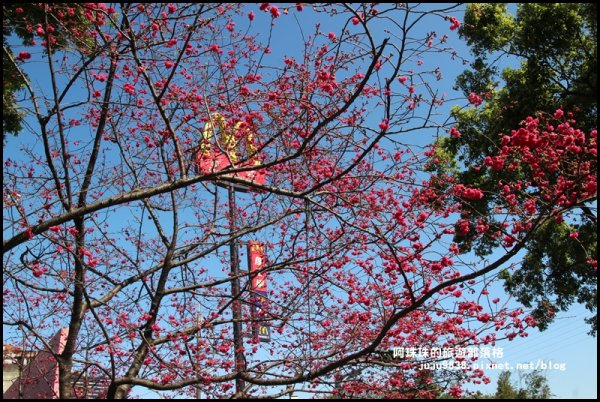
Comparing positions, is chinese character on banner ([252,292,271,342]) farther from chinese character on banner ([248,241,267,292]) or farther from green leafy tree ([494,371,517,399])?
green leafy tree ([494,371,517,399])

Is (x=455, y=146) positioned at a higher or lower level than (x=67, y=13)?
higher

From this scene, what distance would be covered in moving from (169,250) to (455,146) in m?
6.08

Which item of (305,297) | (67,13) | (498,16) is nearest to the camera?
(67,13)

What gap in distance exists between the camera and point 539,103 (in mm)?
9070

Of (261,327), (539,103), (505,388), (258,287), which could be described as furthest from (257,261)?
(505,388)

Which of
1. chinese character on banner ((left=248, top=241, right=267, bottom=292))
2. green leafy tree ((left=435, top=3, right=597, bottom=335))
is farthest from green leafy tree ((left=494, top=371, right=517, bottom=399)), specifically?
chinese character on banner ((left=248, top=241, right=267, bottom=292))

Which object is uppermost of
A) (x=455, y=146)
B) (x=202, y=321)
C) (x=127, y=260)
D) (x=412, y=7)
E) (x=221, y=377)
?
(x=455, y=146)

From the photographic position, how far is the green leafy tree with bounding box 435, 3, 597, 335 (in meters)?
8.79

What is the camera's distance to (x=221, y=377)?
5.43m

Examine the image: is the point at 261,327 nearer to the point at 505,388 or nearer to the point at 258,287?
the point at 258,287

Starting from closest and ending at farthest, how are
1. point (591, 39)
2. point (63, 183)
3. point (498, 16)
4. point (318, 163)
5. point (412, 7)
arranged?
point (412, 7)
point (63, 183)
point (318, 163)
point (591, 39)
point (498, 16)

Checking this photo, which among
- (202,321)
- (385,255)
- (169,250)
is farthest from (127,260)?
(385,255)

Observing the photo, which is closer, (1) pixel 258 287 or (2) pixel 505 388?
(1) pixel 258 287

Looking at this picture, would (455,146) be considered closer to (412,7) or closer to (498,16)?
(498,16)
